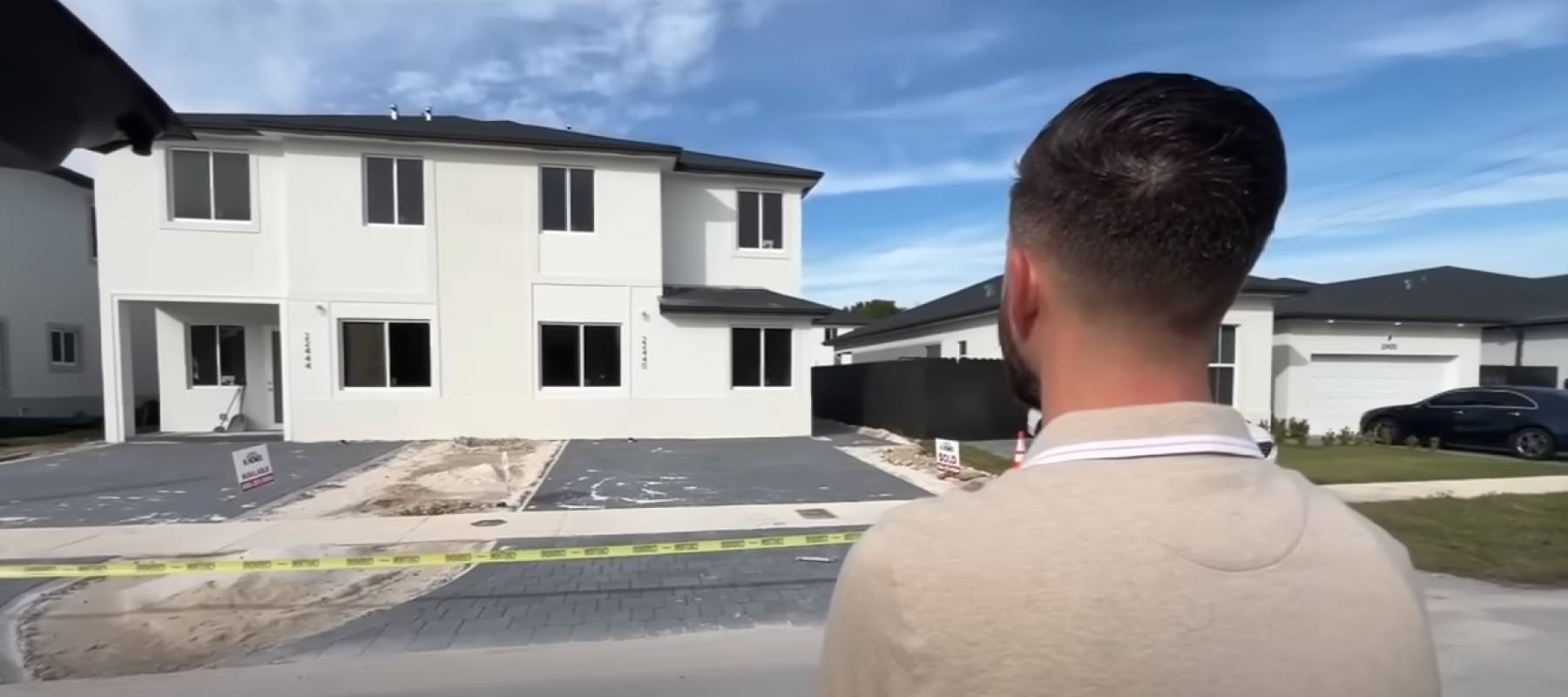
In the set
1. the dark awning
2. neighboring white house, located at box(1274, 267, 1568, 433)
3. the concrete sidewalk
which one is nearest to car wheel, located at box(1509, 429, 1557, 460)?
neighboring white house, located at box(1274, 267, 1568, 433)

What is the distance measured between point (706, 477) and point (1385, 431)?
15245mm

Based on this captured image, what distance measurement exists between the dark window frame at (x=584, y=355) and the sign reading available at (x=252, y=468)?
7620mm

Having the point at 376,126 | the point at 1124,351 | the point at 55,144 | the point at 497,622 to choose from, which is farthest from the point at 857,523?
the point at 376,126

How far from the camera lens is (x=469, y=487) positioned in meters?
10.1

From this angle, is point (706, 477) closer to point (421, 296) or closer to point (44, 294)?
point (421, 296)

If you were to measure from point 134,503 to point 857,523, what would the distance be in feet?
28.1

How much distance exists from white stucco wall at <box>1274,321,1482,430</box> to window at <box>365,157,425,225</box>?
63.7 feet

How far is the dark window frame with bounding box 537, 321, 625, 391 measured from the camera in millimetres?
15688

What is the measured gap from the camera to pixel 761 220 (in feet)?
58.4

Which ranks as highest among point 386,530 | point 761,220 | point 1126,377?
point 761,220

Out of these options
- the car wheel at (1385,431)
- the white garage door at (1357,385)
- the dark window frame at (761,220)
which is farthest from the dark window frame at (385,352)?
the car wheel at (1385,431)

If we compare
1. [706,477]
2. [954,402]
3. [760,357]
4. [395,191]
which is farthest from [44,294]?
[954,402]

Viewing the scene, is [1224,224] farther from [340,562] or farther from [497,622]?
[340,562]

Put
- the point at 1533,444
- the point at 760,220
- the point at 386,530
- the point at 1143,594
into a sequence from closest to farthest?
the point at 1143,594 < the point at 386,530 < the point at 1533,444 < the point at 760,220
